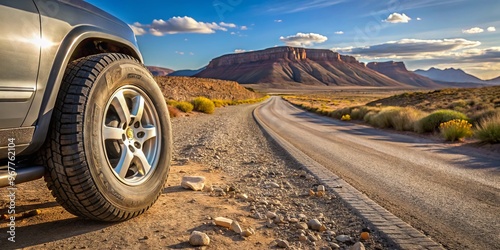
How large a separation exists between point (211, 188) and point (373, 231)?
1757 mm

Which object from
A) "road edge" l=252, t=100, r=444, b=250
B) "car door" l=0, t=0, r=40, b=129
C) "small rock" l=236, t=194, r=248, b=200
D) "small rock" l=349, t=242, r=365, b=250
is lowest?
"road edge" l=252, t=100, r=444, b=250

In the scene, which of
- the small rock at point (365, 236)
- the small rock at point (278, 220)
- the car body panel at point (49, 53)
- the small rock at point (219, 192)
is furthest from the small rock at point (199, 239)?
the small rock at point (219, 192)

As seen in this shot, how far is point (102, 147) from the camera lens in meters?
2.24

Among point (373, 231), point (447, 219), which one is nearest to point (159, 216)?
point (373, 231)

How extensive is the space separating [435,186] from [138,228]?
4070 mm

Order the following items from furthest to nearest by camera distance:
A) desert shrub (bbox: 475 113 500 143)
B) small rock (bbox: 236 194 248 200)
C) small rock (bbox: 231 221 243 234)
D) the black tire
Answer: desert shrub (bbox: 475 113 500 143) → small rock (bbox: 236 194 248 200) → small rock (bbox: 231 221 243 234) → the black tire

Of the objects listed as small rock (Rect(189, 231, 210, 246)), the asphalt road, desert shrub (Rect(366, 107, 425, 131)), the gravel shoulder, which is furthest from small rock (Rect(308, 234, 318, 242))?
desert shrub (Rect(366, 107, 425, 131))

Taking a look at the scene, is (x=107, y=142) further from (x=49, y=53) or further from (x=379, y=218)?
(x=379, y=218)

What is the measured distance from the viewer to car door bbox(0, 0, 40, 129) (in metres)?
1.78

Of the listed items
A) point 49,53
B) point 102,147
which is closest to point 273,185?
point 102,147

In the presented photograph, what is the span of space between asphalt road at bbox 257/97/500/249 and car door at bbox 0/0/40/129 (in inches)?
121

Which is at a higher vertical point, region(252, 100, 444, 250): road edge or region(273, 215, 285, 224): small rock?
region(273, 215, 285, 224): small rock

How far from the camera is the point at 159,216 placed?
269cm

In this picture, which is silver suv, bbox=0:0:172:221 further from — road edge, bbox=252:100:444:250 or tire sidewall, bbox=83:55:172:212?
road edge, bbox=252:100:444:250
